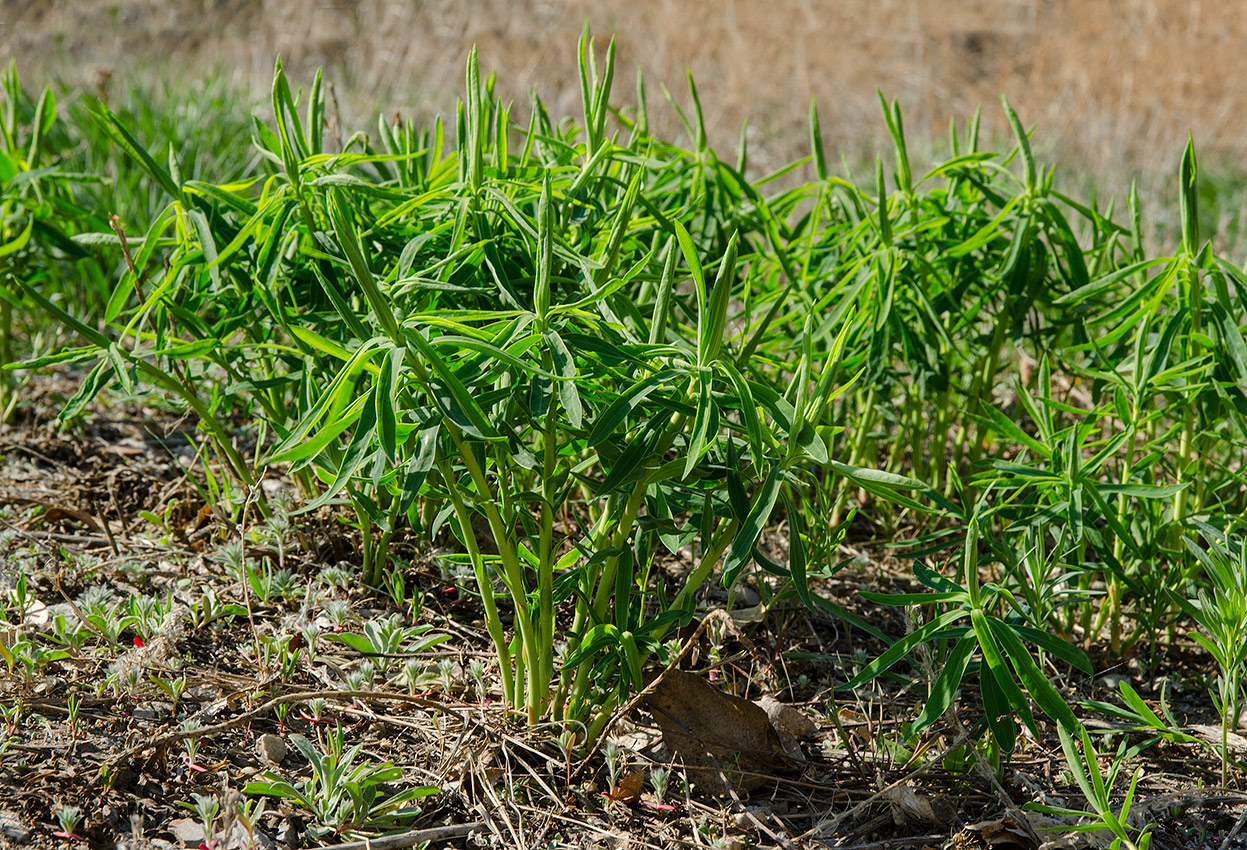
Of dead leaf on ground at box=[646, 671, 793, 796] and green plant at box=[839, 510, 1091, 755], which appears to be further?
dead leaf on ground at box=[646, 671, 793, 796]

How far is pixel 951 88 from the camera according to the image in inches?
382

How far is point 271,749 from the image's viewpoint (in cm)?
137

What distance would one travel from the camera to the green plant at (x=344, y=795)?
4.03ft

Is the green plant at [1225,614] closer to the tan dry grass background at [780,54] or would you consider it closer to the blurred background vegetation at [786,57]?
the blurred background vegetation at [786,57]

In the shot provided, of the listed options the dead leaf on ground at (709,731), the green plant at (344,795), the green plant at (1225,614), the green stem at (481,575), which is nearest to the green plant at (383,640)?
the green stem at (481,575)

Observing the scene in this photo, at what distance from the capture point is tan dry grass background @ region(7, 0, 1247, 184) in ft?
23.5

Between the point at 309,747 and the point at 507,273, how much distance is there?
71 centimetres

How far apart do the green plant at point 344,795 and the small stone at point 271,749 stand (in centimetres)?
9

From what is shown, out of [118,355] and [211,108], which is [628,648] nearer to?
[118,355]

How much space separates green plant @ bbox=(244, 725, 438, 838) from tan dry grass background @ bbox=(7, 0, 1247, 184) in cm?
520

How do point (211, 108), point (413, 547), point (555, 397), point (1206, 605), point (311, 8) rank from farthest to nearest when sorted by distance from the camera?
point (311, 8) → point (211, 108) → point (413, 547) → point (1206, 605) → point (555, 397)

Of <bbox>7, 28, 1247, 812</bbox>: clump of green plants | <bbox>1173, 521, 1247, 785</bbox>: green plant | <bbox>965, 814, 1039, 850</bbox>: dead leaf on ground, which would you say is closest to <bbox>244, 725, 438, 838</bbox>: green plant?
<bbox>7, 28, 1247, 812</bbox>: clump of green plants

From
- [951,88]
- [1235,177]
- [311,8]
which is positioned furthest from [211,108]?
[951,88]

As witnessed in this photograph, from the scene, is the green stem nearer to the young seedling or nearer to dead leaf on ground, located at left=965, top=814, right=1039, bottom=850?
the young seedling
